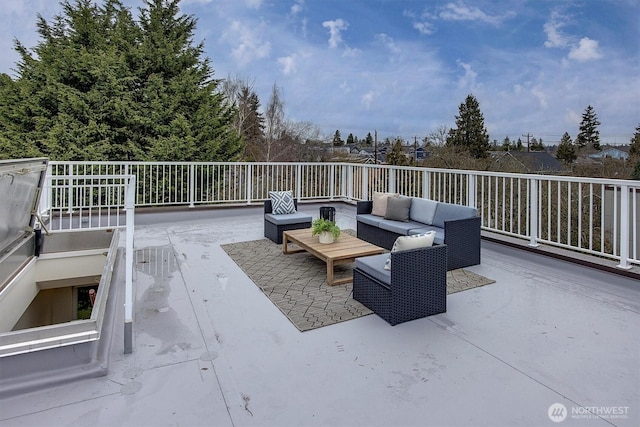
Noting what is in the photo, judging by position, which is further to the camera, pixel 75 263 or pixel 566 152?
pixel 566 152

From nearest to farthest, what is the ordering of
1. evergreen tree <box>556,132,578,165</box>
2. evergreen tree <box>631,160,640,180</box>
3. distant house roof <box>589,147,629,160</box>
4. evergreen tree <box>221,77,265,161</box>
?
evergreen tree <box>631,160,640,180</box>
evergreen tree <box>221,77,265,161</box>
distant house roof <box>589,147,629,160</box>
evergreen tree <box>556,132,578,165</box>

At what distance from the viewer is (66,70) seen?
11008 millimetres

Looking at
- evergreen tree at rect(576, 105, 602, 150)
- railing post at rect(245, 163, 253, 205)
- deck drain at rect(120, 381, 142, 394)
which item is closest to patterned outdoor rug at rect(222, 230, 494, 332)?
deck drain at rect(120, 381, 142, 394)

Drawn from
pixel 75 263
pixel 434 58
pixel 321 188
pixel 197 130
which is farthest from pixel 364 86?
pixel 75 263

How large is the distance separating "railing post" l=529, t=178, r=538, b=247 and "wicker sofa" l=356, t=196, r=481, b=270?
0.79 m

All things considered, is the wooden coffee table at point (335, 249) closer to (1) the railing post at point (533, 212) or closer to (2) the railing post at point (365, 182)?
(1) the railing post at point (533, 212)

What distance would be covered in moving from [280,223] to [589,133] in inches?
1099

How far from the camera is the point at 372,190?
837 centimetres

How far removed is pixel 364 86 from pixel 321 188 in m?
9.73

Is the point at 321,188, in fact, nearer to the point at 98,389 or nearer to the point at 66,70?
the point at 98,389

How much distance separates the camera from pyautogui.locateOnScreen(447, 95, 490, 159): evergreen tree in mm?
26391

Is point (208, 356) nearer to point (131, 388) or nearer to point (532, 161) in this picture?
point (131, 388)

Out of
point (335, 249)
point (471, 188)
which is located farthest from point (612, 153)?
point (335, 249)

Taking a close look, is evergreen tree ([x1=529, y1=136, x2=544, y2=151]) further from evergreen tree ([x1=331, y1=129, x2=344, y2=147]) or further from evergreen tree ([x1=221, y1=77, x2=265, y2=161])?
evergreen tree ([x1=221, y1=77, x2=265, y2=161])
